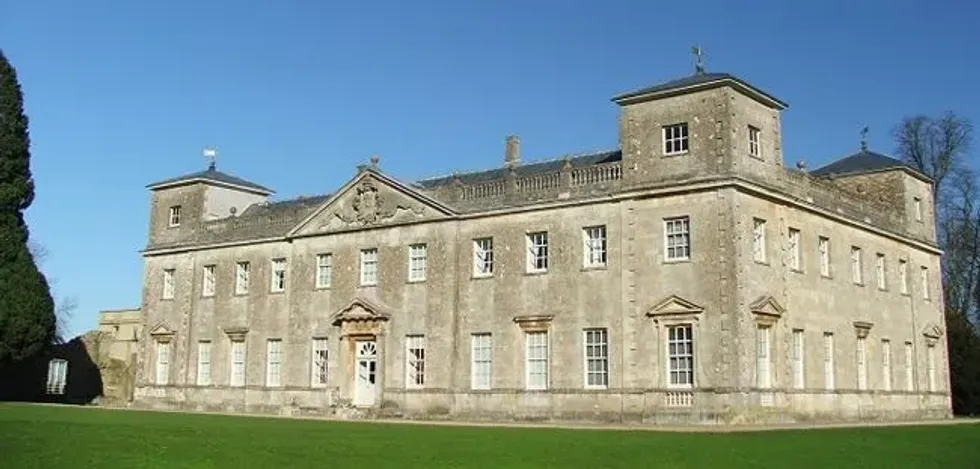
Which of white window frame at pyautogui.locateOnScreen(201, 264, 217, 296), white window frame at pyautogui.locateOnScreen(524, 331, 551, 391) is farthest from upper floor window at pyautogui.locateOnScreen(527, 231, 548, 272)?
white window frame at pyautogui.locateOnScreen(201, 264, 217, 296)

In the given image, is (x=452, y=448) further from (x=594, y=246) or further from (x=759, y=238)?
(x=759, y=238)

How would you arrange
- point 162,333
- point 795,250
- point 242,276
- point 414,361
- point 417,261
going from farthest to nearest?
point 162,333, point 242,276, point 417,261, point 414,361, point 795,250

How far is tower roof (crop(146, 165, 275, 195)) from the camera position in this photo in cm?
4309

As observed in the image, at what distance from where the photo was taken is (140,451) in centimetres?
1479

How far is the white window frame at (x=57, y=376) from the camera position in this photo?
4772 centimetres

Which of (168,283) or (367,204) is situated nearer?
(367,204)

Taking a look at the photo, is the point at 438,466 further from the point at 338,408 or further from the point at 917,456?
the point at 338,408

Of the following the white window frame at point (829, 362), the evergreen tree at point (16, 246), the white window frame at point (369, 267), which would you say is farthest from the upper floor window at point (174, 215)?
the white window frame at point (829, 362)

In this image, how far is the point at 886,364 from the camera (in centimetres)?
3609

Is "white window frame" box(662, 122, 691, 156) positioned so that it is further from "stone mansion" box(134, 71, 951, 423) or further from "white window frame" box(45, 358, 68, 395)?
"white window frame" box(45, 358, 68, 395)

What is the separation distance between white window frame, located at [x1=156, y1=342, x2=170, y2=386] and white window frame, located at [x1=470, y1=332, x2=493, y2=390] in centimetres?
1537

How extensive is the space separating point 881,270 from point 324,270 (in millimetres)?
19549

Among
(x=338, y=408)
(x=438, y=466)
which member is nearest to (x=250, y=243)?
(x=338, y=408)

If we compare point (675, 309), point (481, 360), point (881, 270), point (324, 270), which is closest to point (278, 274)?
point (324, 270)
